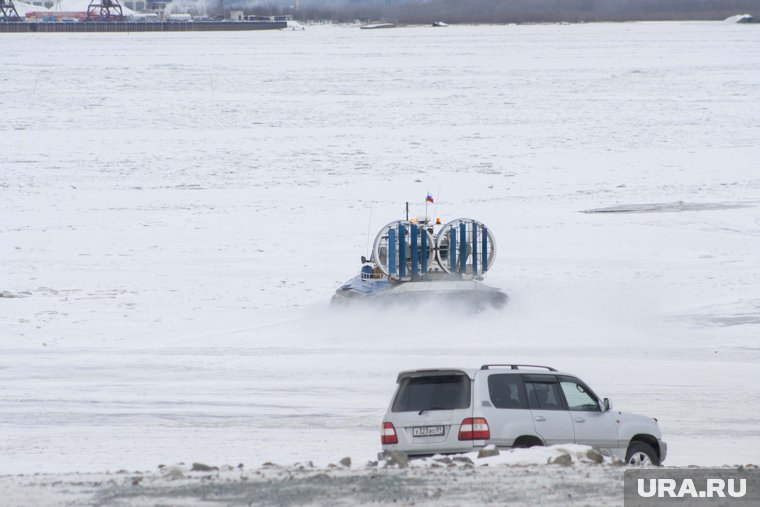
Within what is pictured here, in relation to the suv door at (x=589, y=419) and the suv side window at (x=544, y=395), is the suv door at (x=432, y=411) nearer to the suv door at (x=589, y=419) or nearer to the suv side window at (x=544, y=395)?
the suv side window at (x=544, y=395)

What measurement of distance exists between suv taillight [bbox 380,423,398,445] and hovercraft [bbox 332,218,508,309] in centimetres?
801

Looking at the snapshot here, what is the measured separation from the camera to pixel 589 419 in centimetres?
1070

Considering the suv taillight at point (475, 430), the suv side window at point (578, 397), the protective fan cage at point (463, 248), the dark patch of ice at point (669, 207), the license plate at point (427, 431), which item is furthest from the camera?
the dark patch of ice at point (669, 207)

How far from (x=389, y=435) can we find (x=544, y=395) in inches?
58.0

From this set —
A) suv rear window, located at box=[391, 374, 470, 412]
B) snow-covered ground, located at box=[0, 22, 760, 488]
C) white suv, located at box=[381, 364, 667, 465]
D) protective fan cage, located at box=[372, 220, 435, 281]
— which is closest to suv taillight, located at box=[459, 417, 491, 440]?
white suv, located at box=[381, 364, 667, 465]

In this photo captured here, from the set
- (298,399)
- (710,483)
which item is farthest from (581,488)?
(298,399)

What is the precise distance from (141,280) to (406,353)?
7427 millimetres

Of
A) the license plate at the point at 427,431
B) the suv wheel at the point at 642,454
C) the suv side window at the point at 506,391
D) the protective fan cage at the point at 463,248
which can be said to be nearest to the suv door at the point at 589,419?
the suv wheel at the point at 642,454

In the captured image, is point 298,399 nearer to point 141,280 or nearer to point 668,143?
point 141,280

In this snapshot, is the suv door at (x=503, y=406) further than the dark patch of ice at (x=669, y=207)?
No

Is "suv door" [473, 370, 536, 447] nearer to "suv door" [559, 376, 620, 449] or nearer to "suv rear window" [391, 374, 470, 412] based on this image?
"suv rear window" [391, 374, 470, 412]

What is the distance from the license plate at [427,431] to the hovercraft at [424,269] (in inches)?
320

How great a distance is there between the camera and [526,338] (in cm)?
1797

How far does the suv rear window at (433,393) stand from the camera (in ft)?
33.9
